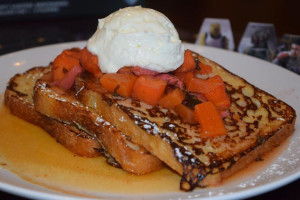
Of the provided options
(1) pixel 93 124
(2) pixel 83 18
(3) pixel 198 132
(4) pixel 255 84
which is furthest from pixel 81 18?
(3) pixel 198 132

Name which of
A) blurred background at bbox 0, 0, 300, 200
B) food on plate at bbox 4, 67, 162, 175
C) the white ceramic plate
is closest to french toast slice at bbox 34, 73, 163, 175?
food on plate at bbox 4, 67, 162, 175

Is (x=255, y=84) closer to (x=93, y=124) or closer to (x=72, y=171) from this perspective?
(x=93, y=124)

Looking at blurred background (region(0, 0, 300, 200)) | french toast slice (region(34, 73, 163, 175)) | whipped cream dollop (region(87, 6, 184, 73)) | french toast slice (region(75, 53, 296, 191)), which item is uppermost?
whipped cream dollop (region(87, 6, 184, 73))

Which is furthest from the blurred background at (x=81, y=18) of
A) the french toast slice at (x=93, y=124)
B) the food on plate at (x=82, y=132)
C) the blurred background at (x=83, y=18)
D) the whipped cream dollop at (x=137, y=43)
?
the whipped cream dollop at (x=137, y=43)

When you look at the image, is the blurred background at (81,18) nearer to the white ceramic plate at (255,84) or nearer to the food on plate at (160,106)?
the white ceramic plate at (255,84)

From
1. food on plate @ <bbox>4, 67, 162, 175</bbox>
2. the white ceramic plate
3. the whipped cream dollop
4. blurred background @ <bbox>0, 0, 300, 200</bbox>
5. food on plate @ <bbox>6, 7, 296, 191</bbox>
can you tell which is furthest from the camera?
blurred background @ <bbox>0, 0, 300, 200</bbox>

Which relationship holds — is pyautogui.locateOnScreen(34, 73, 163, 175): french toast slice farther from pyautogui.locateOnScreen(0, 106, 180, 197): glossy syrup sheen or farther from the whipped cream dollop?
the whipped cream dollop
